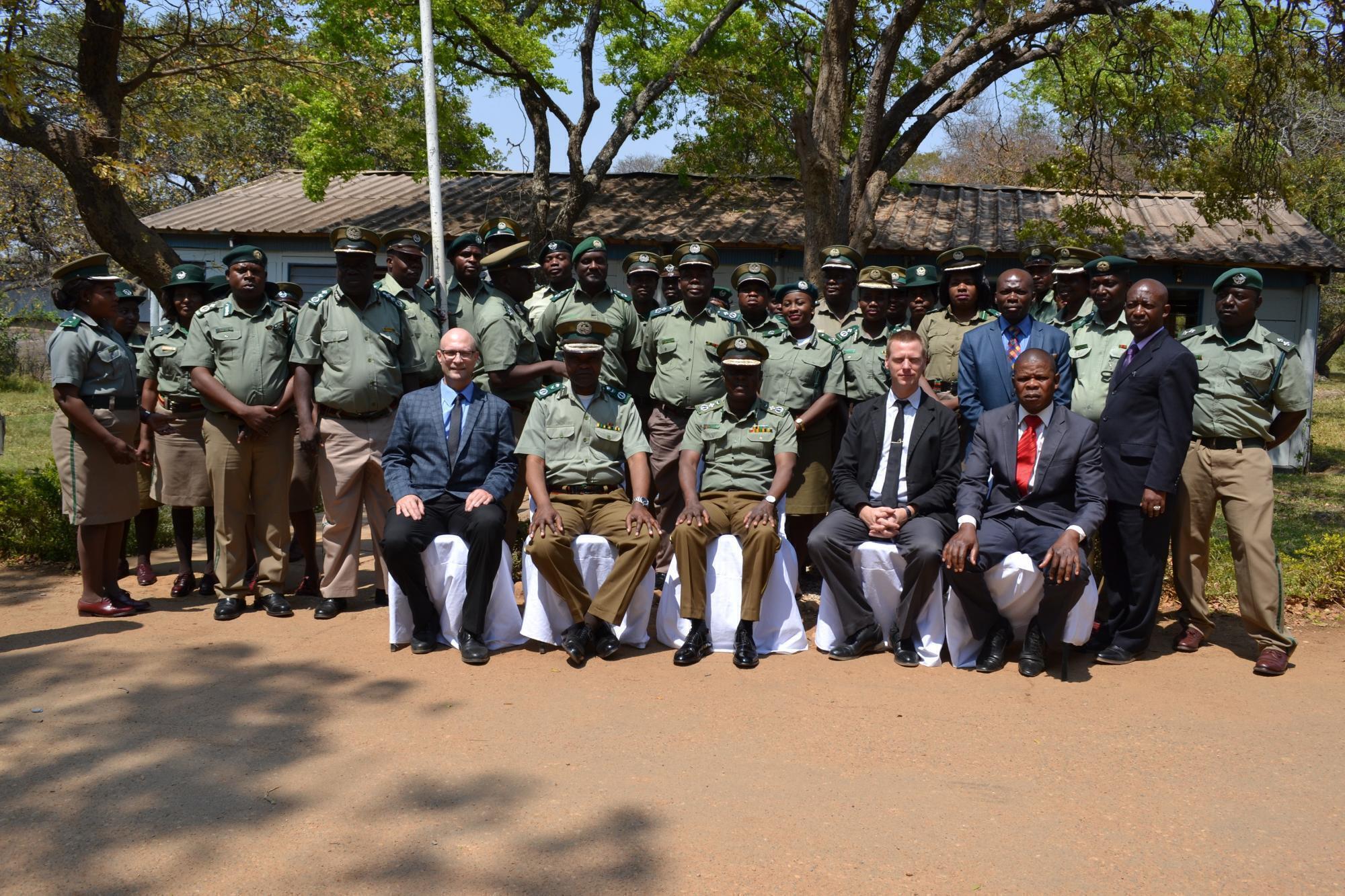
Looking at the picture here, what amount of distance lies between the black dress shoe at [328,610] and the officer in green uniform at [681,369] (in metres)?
1.95

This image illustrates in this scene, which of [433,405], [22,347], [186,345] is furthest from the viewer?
[22,347]

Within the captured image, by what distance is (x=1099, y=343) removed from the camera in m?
5.86

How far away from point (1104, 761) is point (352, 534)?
13.6ft

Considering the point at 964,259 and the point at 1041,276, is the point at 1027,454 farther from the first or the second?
the point at 1041,276

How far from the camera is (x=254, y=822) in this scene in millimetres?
3484

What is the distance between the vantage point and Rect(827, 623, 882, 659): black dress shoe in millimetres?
5371

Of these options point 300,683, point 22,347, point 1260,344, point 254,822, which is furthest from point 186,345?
point 22,347

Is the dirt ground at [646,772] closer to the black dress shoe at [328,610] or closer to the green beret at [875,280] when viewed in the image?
the black dress shoe at [328,610]

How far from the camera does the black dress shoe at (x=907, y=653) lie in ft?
17.2

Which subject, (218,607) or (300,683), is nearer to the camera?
(300,683)

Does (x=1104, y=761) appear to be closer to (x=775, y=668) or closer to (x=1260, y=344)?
(x=775, y=668)

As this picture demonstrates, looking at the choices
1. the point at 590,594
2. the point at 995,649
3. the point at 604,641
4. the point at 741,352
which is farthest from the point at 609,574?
the point at 995,649

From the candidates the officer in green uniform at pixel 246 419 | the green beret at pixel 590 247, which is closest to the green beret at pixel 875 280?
the green beret at pixel 590 247

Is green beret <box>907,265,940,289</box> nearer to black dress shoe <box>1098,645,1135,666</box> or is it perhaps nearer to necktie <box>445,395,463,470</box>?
black dress shoe <box>1098,645,1135,666</box>
